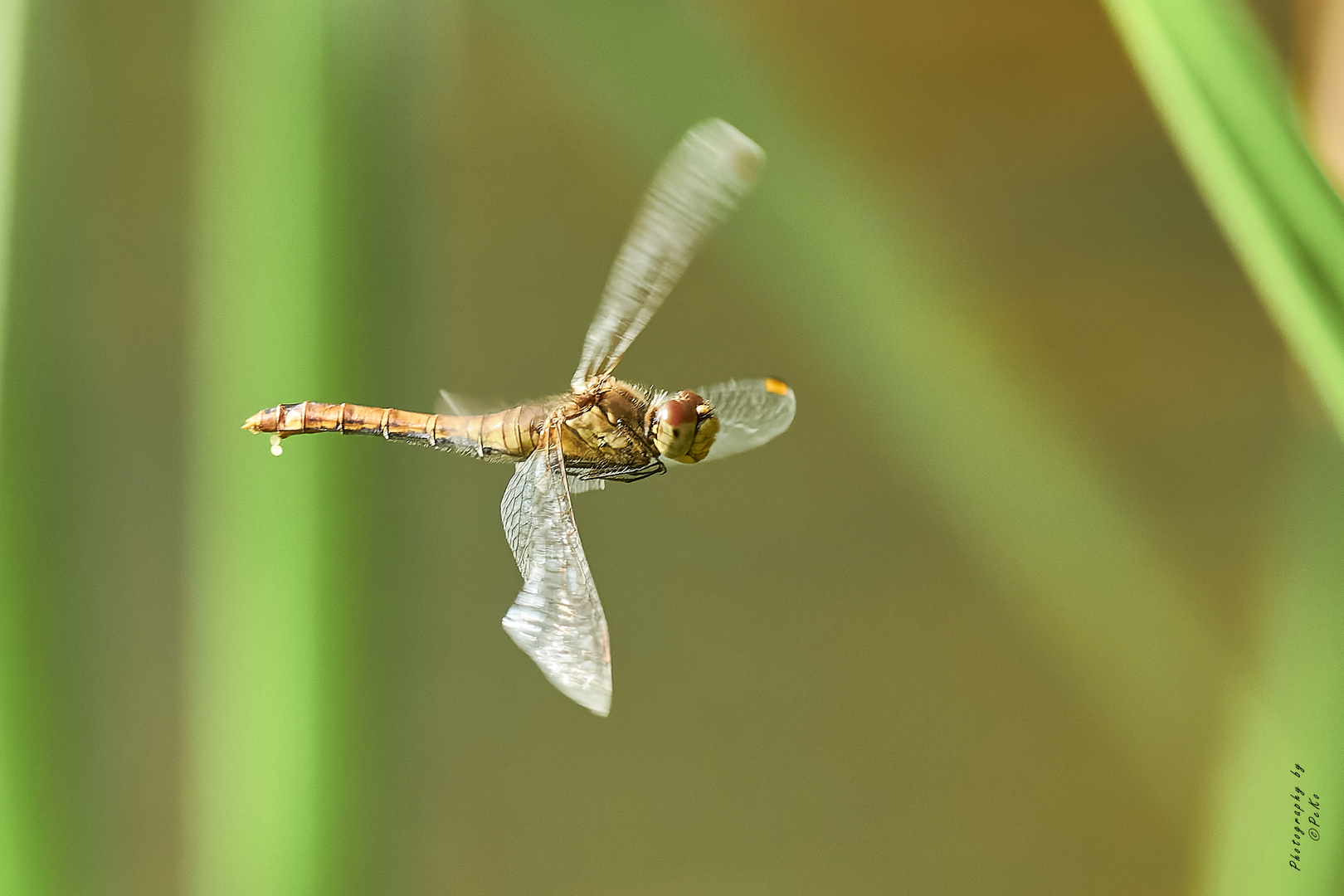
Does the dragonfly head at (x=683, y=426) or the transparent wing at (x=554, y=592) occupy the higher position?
the dragonfly head at (x=683, y=426)

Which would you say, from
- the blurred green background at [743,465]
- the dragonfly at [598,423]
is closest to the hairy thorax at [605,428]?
the dragonfly at [598,423]

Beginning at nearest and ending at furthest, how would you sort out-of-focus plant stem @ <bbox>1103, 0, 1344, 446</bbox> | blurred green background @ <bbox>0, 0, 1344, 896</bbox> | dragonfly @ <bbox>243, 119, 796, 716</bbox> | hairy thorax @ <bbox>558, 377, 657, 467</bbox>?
1. out-of-focus plant stem @ <bbox>1103, 0, 1344, 446</bbox>
2. dragonfly @ <bbox>243, 119, 796, 716</bbox>
3. hairy thorax @ <bbox>558, 377, 657, 467</bbox>
4. blurred green background @ <bbox>0, 0, 1344, 896</bbox>

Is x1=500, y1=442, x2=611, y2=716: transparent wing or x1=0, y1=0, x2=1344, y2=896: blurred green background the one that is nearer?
x1=500, y1=442, x2=611, y2=716: transparent wing

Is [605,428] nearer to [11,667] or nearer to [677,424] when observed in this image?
[677,424]

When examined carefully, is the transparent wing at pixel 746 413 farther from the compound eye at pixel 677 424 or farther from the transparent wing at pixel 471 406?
the transparent wing at pixel 471 406

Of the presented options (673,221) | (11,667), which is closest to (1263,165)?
(673,221)

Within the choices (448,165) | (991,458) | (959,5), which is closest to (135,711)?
(448,165)

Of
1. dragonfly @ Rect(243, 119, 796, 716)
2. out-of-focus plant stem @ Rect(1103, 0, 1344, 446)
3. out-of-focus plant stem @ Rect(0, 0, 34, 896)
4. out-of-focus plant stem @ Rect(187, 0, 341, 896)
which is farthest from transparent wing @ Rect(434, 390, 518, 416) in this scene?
out-of-focus plant stem @ Rect(1103, 0, 1344, 446)

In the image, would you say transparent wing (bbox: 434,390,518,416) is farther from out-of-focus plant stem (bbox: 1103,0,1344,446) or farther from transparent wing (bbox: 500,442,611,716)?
out-of-focus plant stem (bbox: 1103,0,1344,446)

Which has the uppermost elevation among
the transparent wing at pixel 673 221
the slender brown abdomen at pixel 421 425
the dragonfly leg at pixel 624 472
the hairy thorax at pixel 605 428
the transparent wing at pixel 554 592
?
the transparent wing at pixel 673 221

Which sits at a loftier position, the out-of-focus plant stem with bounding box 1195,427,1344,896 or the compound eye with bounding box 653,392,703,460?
the compound eye with bounding box 653,392,703,460
